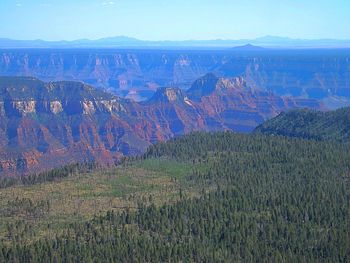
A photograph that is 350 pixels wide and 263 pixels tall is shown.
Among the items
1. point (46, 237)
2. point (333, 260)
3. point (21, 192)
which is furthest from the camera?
point (21, 192)

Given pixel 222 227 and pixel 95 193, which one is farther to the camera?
pixel 95 193

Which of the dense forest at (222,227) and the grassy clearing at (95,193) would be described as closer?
the dense forest at (222,227)

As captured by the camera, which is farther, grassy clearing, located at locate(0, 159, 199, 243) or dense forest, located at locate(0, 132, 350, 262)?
grassy clearing, located at locate(0, 159, 199, 243)

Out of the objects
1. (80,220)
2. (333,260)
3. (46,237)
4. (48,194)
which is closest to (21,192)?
(48,194)

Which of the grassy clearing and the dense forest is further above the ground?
the dense forest

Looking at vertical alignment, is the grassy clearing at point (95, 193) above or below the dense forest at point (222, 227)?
below

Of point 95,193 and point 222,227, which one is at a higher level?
point 222,227

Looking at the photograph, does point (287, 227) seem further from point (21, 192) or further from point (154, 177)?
point (21, 192)

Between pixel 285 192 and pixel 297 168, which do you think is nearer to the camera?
pixel 285 192
